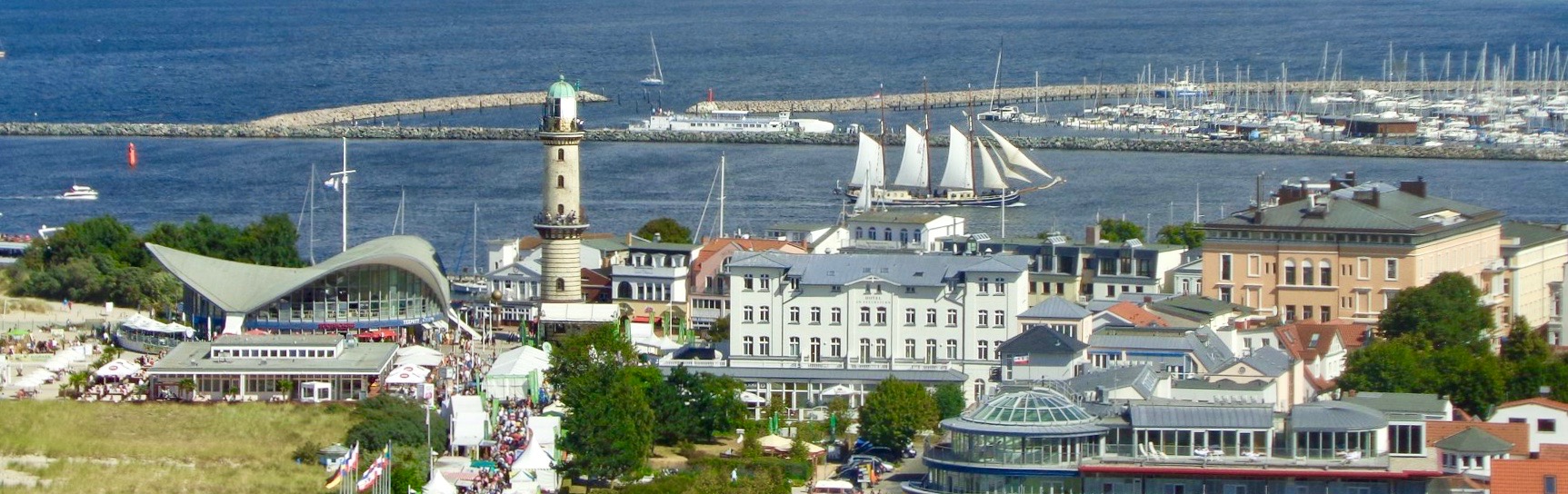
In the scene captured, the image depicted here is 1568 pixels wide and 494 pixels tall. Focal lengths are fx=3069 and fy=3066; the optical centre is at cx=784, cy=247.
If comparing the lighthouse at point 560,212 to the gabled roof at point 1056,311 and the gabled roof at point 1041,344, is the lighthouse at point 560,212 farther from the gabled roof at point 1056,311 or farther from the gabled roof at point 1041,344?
the gabled roof at point 1041,344

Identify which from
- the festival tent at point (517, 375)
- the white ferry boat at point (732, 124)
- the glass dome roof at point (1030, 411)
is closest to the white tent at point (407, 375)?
the festival tent at point (517, 375)

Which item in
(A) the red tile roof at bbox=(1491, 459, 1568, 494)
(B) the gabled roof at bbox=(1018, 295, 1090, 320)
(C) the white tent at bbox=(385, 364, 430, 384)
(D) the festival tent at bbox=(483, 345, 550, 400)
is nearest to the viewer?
(A) the red tile roof at bbox=(1491, 459, 1568, 494)

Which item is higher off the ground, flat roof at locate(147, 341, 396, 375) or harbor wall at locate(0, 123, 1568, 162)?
harbor wall at locate(0, 123, 1568, 162)

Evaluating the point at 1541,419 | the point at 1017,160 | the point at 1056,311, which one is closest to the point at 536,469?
the point at 1056,311

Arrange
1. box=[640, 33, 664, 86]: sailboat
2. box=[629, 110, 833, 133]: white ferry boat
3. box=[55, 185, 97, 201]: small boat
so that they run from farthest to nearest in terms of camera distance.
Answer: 1. box=[640, 33, 664, 86]: sailboat
2. box=[629, 110, 833, 133]: white ferry boat
3. box=[55, 185, 97, 201]: small boat

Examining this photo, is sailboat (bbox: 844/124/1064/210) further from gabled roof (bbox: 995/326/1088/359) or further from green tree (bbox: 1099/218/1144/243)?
gabled roof (bbox: 995/326/1088/359)

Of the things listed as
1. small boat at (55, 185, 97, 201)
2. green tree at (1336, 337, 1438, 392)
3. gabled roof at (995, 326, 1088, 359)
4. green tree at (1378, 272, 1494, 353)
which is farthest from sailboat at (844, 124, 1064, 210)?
green tree at (1336, 337, 1438, 392)

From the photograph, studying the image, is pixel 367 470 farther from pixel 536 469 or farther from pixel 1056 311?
pixel 1056 311

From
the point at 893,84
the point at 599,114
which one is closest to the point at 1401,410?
the point at 599,114
